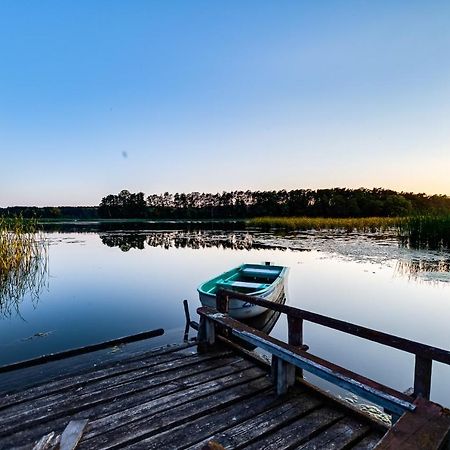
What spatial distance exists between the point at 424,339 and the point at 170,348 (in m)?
4.62

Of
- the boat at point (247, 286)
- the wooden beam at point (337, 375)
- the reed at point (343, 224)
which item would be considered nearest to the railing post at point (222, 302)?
the wooden beam at point (337, 375)

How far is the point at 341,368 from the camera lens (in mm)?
2141

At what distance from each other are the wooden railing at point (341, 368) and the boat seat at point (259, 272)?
4.85m

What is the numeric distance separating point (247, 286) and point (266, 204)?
182ft

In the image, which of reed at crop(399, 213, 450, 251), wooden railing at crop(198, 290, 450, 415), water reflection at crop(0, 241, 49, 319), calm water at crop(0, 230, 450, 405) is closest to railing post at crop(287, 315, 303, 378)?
wooden railing at crop(198, 290, 450, 415)

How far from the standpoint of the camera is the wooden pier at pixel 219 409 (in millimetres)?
1856

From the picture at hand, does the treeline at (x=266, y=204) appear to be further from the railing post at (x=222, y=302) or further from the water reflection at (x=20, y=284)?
the railing post at (x=222, y=302)

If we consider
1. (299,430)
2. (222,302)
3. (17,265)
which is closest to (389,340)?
(299,430)

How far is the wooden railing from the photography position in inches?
70.0

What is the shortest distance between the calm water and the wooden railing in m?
2.48

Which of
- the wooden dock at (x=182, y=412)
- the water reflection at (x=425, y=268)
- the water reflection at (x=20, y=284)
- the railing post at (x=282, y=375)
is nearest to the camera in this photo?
the wooden dock at (x=182, y=412)

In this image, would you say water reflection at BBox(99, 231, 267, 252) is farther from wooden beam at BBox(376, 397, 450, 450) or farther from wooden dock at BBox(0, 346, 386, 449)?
wooden beam at BBox(376, 397, 450, 450)

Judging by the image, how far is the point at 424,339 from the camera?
18.4ft

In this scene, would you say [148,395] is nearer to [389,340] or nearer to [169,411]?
[169,411]
